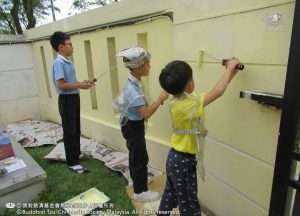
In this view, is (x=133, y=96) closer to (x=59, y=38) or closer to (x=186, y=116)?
(x=186, y=116)

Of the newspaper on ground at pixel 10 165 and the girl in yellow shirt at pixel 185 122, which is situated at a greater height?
the girl in yellow shirt at pixel 185 122

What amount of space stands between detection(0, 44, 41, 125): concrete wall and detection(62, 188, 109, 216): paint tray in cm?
462

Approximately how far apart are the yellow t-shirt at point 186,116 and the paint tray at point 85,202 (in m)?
1.38

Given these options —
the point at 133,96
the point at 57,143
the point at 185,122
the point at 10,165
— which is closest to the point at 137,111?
the point at 133,96

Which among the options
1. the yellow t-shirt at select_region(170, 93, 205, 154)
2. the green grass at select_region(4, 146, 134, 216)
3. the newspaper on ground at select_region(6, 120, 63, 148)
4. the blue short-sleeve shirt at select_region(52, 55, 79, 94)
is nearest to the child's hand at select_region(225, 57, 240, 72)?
the yellow t-shirt at select_region(170, 93, 205, 154)

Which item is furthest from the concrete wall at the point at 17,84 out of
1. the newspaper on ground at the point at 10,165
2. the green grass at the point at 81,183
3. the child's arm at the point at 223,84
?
the child's arm at the point at 223,84

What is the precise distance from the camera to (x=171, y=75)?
5.81 ft

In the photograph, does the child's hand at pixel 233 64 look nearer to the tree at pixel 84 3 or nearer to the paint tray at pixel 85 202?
the paint tray at pixel 85 202

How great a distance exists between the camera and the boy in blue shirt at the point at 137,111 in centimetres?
235

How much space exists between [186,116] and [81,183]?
219 centimetres

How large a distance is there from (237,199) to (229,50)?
1263 mm

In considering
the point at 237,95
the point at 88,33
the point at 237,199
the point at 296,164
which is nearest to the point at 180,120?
the point at 237,95

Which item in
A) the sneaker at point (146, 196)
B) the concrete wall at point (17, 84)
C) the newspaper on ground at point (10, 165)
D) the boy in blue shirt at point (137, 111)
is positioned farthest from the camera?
the concrete wall at point (17, 84)

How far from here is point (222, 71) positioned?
2.03 meters
